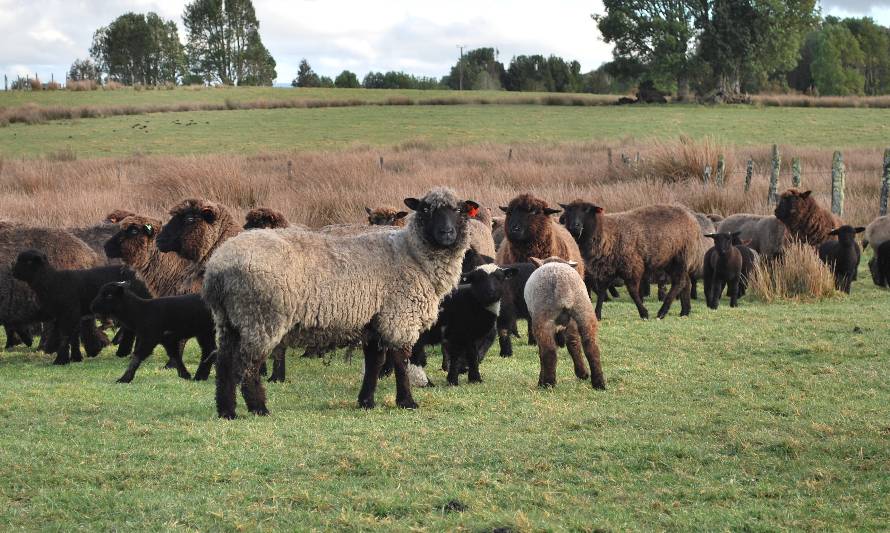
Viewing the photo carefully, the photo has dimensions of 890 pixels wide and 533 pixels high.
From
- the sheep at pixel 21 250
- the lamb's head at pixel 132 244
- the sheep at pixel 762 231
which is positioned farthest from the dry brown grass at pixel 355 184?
the lamb's head at pixel 132 244

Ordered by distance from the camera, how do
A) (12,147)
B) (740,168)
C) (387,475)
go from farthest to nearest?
(12,147)
(740,168)
(387,475)

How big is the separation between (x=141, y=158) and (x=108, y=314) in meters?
32.8

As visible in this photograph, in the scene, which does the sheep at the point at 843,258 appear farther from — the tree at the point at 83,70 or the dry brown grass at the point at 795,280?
the tree at the point at 83,70

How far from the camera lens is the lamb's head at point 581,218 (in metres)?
15.8

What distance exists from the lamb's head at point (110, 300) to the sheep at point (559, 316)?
4.60m

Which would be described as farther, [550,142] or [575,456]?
[550,142]

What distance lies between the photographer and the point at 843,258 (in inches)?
715

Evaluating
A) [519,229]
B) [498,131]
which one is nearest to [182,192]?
[519,229]

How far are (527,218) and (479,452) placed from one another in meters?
7.72

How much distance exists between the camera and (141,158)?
42531 millimetres

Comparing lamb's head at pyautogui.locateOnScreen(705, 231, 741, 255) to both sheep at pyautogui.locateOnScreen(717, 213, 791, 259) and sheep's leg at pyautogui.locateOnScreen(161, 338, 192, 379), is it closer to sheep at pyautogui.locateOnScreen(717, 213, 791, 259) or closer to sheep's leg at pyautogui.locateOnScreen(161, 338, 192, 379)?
sheep at pyautogui.locateOnScreen(717, 213, 791, 259)

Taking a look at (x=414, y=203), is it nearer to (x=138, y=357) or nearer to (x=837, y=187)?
(x=138, y=357)

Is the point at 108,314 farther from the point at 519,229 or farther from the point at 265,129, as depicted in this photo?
the point at 265,129

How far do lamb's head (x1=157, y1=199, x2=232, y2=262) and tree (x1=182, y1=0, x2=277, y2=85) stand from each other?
12259cm
